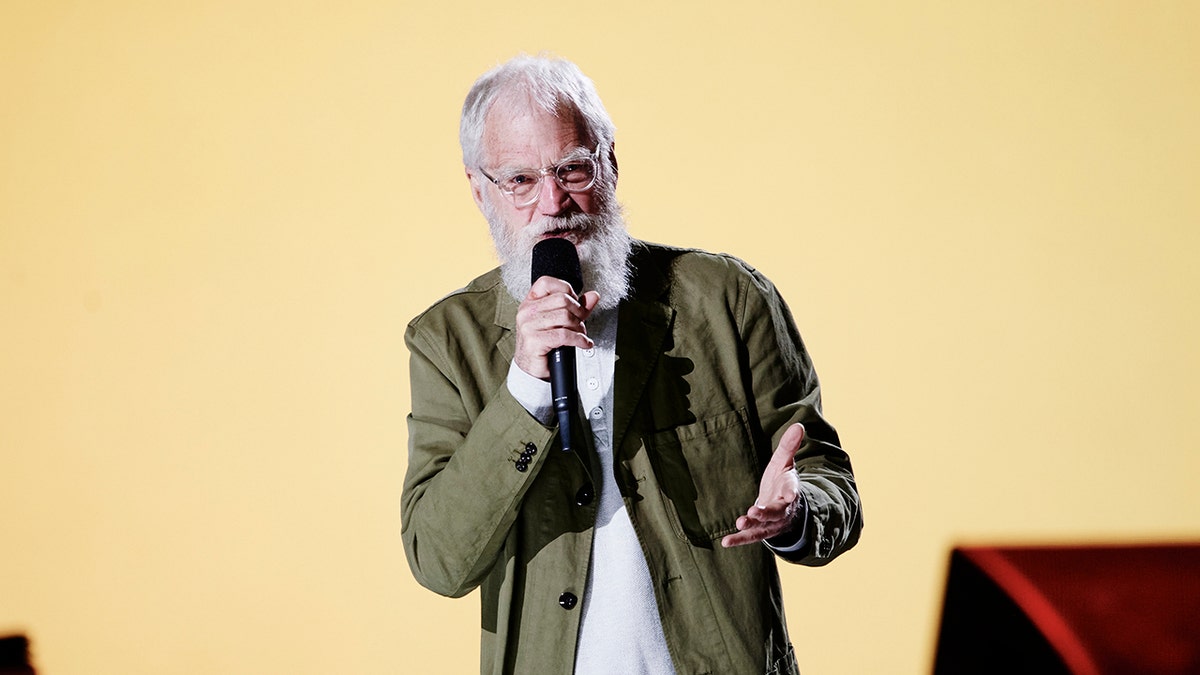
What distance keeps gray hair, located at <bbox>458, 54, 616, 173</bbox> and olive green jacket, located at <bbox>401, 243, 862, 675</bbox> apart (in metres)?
0.20

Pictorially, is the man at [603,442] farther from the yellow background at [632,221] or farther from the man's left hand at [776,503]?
the yellow background at [632,221]

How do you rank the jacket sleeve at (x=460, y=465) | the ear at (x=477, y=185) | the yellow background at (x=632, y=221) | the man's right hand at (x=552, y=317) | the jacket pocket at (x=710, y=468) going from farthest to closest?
the yellow background at (x=632, y=221) → the ear at (x=477, y=185) → the jacket pocket at (x=710, y=468) → the jacket sleeve at (x=460, y=465) → the man's right hand at (x=552, y=317)

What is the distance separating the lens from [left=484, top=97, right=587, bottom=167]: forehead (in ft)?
5.24

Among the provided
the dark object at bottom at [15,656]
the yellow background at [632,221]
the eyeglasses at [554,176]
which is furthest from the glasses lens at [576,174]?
the dark object at bottom at [15,656]

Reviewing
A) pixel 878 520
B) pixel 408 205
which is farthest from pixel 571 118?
pixel 878 520

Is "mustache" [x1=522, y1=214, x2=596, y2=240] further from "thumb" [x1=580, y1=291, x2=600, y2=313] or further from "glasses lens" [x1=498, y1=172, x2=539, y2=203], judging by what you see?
"thumb" [x1=580, y1=291, x2=600, y2=313]

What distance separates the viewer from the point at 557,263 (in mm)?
1454

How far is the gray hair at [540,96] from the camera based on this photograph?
63.6 inches

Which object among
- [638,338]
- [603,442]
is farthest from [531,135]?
[603,442]

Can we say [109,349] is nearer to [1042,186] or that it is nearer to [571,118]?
[571,118]

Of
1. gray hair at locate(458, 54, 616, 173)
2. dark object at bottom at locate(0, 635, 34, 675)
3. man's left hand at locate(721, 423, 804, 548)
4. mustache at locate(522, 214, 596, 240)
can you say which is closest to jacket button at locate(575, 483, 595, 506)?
man's left hand at locate(721, 423, 804, 548)

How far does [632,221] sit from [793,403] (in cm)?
94

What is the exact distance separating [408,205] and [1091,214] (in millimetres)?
1530

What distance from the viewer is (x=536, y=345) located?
1346mm
